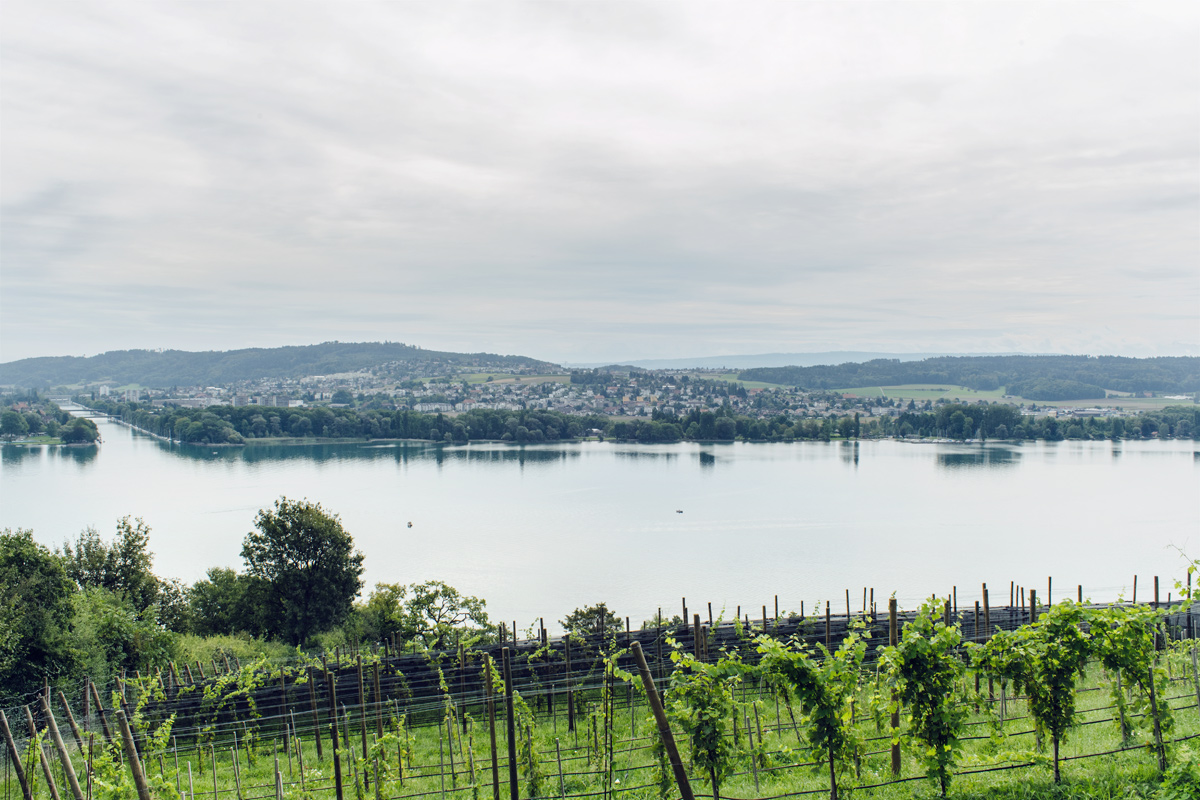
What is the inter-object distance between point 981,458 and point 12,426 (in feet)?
250

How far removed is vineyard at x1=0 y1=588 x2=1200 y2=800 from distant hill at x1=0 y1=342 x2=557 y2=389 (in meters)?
140

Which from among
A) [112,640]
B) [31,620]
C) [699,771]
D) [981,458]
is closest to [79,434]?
[112,640]

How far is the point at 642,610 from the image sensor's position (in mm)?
19969

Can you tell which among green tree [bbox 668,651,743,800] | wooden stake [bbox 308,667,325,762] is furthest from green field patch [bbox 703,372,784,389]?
green tree [bbox 668,651,743,800]

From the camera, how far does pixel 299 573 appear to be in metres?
15.6

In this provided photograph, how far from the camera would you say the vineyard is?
16.1 ft

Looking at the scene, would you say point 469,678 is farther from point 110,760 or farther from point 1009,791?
point 1009,791

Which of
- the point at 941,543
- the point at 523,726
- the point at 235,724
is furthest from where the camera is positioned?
the point at 941,543

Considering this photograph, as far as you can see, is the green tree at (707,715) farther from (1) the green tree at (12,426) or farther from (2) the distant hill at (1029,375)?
(2) the distant hill at (1029,375)

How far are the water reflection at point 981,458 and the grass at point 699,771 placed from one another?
1778 inches

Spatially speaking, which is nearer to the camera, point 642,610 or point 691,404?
point 642,610

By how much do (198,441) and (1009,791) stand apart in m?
66.8

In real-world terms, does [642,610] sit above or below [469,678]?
below

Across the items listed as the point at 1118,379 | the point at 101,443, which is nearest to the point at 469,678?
the point at 101,443
